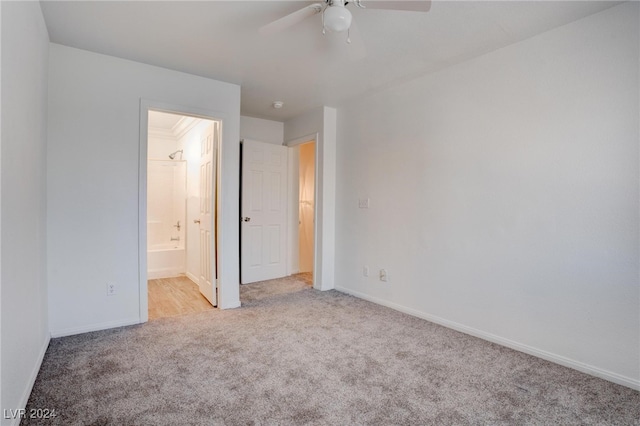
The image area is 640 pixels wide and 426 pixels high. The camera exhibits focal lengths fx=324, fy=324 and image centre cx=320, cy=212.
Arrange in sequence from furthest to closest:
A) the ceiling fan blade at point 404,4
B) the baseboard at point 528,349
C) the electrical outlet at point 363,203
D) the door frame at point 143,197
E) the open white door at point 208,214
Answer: the electrical outlet at point 363,203
the open white door at point 208,214
the door frame at point 143,197
the baseboard at point 528,349
the ceiling fan blade at point 404,4

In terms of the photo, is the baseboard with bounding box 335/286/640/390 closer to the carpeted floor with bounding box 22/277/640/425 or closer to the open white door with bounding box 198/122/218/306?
the carpeted floor with bounding box 22/277/640/425

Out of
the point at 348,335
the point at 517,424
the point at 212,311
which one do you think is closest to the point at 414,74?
the point at 348,335

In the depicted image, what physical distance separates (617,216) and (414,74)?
199 centimetres

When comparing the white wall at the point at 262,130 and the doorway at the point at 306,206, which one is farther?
the doorway at the point at 306,206

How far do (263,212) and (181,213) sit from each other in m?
1.70

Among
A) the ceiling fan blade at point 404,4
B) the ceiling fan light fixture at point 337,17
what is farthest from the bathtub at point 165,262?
the ceiling fan blade at point 404,4

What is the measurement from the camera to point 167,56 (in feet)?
9.18

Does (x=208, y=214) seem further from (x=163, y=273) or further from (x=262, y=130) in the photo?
(x=163, y=273)

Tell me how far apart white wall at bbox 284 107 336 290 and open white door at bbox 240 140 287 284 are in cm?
83

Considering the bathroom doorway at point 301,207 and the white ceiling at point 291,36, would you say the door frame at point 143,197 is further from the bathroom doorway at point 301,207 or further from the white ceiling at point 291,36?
the bathroom doorway at point 301,207

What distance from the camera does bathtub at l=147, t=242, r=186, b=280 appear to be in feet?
15.9

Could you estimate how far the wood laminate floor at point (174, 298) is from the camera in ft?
11.1

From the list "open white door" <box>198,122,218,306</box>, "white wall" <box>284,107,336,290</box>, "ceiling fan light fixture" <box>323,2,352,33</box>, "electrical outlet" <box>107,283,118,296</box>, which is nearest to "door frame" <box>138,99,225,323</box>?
"electrical outlet" <box>107,283,118,296</box>

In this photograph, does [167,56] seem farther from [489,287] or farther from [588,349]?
[588,349]
